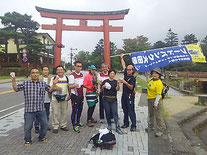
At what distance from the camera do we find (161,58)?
4.35 m

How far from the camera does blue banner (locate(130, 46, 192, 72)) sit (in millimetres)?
4285

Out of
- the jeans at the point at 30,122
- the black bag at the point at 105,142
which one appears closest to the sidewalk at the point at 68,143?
the black bag at the point at 105,142

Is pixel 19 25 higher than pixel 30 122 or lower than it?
higher

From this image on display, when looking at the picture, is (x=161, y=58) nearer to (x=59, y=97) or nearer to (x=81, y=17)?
(x=59, y=97)

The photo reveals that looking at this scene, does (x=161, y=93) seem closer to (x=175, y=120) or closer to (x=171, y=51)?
(x=171, y=51)

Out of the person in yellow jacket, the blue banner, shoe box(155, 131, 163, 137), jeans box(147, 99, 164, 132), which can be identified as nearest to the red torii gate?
the blue banner

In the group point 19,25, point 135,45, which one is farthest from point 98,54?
point 19,25

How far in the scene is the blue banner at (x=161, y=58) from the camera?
14.1 feet

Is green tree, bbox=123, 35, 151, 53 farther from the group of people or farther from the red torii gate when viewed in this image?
the group of people

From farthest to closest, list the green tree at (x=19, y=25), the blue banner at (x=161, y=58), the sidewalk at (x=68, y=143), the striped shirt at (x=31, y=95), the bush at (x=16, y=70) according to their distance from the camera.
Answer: the bush at (x=16, y=70) < the green tree at (x=19, y=25) < the blue banner at (x=161, y=58) < the striped shirt at (x=31, y=95) < the sidewalk at (x=68, y=143)

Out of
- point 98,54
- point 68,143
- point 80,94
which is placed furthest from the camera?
point 98,54

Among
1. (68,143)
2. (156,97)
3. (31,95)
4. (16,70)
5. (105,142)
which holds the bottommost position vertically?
(68,143)

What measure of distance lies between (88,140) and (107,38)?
69.7 feet

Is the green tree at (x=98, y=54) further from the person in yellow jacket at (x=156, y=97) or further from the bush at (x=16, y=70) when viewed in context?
the person in yellow jacket at (x=156, y=97)
